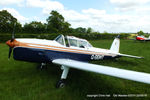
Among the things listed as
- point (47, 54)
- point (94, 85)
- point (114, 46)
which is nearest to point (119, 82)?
point (94, 85)

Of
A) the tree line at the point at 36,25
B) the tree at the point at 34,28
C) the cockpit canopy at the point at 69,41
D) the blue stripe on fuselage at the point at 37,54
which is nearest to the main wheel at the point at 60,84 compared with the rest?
the blue stripe on fuselage at the point at 37,54

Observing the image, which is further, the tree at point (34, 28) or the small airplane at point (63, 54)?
the tree at point (34, 28)

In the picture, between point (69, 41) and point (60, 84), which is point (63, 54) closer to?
point (69, 41)

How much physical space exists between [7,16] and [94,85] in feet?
162

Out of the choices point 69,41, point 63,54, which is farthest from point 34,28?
point 63,54

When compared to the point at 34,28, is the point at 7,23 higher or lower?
higher

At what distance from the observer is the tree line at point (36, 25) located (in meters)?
35.8

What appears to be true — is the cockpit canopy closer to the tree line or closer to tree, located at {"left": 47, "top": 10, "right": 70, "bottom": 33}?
the tree line

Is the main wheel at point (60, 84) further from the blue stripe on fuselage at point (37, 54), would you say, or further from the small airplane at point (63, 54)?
the blue stripe on fuselage at point (37, 54)

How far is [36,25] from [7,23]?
36.1ft

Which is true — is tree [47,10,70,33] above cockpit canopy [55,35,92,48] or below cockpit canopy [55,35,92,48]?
above

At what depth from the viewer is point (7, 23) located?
3772cm

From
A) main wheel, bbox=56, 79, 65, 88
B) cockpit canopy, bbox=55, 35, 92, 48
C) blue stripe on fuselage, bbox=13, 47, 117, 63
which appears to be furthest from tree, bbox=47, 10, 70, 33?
main wheel, bbox=56, 79, 65, 88

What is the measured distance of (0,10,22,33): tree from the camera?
116 ft
